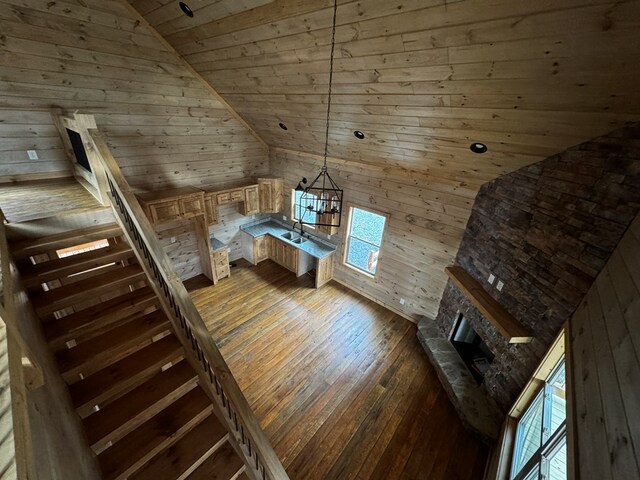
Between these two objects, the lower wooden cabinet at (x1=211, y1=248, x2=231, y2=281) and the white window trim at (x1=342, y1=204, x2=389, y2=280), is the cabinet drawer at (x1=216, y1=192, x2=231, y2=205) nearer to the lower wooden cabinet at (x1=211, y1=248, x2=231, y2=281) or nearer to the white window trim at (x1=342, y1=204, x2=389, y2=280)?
the lower wooden cabinet at (x1=211, y1=248, x2=231, y2=281)

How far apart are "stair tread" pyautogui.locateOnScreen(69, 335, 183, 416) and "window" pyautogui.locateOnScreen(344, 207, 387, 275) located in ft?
12.3

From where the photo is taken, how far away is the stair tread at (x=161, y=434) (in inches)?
74.2

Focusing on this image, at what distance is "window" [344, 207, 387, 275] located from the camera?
5.08m

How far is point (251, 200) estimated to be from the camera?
587 cm

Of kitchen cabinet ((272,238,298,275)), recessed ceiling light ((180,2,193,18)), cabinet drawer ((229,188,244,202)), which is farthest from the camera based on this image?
kitchen cabinet ((272,238,298,275))

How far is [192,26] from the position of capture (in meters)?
2.87

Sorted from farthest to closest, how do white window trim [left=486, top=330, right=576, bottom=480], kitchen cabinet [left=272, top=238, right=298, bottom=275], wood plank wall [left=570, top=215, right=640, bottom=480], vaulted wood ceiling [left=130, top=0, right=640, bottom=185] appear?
1. kitchen cabinet [left=272, top=238, right=298, bottom=275]
2. white window trim [left=486, top=330, right=576, bottom=480]
3. vaulted wood ceiling [left=130, top=0, right=640, bottom=185]
4. wood plank wall [left=570, top=215, right=640, bottom=480]

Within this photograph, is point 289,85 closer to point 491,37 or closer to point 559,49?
point 491,37

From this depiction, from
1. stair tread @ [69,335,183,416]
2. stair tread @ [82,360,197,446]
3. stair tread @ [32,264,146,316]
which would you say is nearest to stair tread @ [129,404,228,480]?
stair tread @ [82,360,197,446]

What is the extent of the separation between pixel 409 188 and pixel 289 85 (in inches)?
93.7

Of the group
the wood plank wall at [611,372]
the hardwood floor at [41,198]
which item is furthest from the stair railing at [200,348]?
the wood plank wall at [611,372]

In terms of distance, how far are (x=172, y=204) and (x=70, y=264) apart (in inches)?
92.1

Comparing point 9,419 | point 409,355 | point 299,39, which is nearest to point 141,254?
point 9,419

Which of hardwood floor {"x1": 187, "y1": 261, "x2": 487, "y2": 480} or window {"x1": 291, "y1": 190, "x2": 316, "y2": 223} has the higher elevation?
window {"x1": 291, "y1": 190, "x2": 316, "y2": 223}
